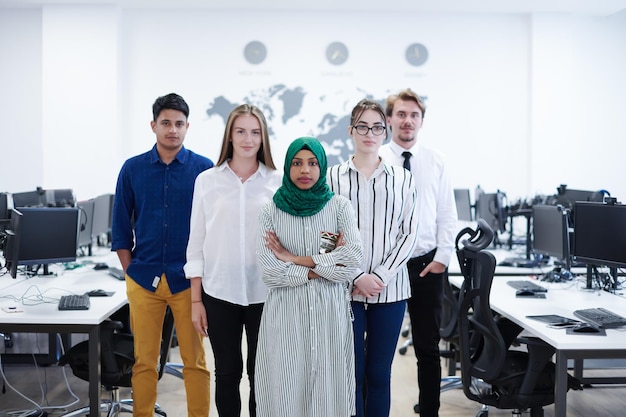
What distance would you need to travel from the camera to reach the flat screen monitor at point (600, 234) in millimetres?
3531

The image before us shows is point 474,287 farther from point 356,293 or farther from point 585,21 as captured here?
point 585,21

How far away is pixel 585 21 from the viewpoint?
7.91 metres

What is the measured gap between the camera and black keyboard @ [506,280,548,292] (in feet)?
12.6

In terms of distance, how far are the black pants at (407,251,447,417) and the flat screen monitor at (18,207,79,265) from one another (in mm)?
2311

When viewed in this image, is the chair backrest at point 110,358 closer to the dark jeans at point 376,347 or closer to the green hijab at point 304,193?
the dark jeans at point 376,347

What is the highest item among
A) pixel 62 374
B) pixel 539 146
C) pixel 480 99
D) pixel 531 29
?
pixel 531 29

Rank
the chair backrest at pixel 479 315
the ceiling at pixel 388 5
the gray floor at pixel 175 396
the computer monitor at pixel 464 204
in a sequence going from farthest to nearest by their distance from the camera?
the ceiling at pixel 388 5 → the computer monitor at pixel 464 204 → the gray floor at pixel 175 396 → the chair backrest at pixel 479 315

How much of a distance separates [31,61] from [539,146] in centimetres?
647

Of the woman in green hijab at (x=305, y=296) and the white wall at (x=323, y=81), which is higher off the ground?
the white wall at (x=323, y=81)

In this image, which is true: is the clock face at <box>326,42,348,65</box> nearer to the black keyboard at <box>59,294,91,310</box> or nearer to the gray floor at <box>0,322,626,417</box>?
the gray floor at <box>0,322,626,417</box>

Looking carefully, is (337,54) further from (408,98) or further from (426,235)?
(426,235)

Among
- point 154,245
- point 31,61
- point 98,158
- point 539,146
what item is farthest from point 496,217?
point 31,61

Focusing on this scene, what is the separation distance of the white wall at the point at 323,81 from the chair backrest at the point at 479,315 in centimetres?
486

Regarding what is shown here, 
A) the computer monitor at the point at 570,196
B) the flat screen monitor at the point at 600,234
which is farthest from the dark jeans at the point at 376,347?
the computer monitor at the point at 570,196
